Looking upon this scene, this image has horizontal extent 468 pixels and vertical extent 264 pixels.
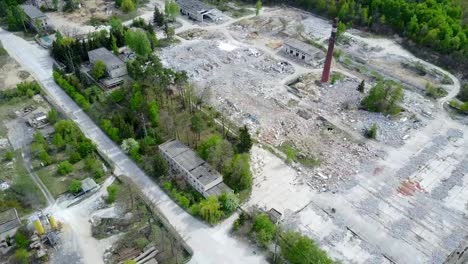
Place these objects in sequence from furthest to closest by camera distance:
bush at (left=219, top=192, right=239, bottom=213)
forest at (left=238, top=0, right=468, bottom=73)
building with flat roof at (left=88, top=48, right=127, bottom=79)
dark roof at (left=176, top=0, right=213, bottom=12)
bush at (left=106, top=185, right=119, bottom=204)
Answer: dark roof at (left=176, top=0, right=213, bottom=12), forest at (left=238, top=0, right=468, bottom=73), building with flat roof at (left=88, top=48, right=127, bottom=79), bush at (left=106, top=185, right=119, bottom=204), bush at (left=219, top=192, right=239, bottom=213)

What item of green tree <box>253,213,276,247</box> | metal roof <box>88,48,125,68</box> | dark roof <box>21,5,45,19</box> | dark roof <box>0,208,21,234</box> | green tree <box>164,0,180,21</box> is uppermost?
green tree <box>164,0,180,21</box>

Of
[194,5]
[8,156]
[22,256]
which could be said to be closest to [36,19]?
[194,5]

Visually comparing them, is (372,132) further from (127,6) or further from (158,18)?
(127,6)

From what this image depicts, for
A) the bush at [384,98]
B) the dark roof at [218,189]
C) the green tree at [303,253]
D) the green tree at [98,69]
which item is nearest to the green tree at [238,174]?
the dark roof at [218,189]

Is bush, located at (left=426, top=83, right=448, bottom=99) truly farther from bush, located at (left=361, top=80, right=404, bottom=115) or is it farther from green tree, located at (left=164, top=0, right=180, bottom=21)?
green tree, located at (left=164, top=0, right=180, bottom=21)

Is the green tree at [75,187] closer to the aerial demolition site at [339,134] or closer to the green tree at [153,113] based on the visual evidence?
the green tree at [153,113]

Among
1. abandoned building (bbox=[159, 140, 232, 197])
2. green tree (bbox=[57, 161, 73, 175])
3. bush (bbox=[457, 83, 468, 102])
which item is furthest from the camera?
bush (bbox=[457, 83, 468, 102])

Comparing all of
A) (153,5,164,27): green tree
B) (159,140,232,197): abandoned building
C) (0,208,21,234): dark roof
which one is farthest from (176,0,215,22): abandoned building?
(0,208,21,234): dark roof
